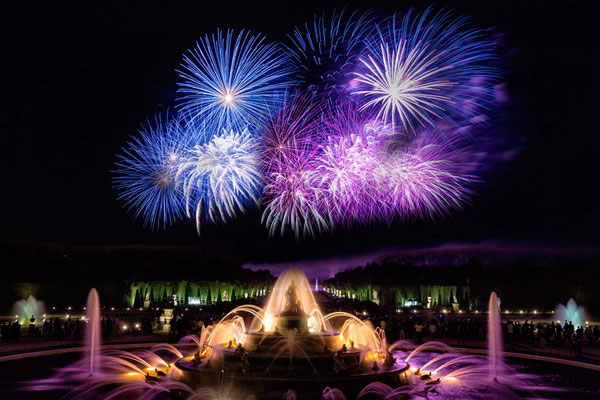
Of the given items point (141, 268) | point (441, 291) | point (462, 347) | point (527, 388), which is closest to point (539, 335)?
point (462, 347)

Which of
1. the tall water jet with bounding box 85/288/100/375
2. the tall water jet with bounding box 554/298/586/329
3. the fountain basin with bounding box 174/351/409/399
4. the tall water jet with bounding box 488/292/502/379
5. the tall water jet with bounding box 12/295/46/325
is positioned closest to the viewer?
the fountain basin with bounding box 174/351/409/399

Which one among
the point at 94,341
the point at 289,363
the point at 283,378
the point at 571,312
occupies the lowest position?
the point at 283,378

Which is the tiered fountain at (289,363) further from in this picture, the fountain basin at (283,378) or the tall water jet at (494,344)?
the tall water jet at (494,344)

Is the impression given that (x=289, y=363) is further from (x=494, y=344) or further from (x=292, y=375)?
(x=494, y=344)

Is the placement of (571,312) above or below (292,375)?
above

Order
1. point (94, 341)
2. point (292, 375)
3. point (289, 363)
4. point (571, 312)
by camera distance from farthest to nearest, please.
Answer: point (571, 312), point (94, 341), point (289, 363), point (292, 375)

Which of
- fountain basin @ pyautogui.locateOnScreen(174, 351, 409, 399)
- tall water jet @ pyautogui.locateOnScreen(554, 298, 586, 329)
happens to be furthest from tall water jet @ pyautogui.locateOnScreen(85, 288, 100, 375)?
tall water jet @ pyautogui.locateOnScreen(554, 298, 586, 329)

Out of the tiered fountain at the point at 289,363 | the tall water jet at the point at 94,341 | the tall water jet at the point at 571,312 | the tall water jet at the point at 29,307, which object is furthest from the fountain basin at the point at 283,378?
the tall water jet at the point at 571,312

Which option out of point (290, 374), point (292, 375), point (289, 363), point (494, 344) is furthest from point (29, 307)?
point (494, 344)

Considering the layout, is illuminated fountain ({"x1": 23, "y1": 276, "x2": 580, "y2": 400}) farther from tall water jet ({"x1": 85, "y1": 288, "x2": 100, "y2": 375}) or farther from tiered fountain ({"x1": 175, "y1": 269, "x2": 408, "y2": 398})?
tall water jet ({"x1": 85, "y1": 288, "x2": 100, "y2": 375})
